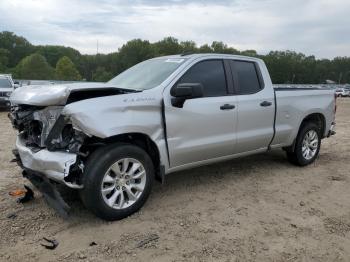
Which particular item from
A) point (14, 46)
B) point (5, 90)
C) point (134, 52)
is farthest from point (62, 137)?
point (14, 46)

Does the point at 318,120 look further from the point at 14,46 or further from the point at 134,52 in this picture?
the point at 14,46

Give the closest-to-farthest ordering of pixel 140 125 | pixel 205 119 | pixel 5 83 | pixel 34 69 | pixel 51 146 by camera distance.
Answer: pixel 51 146 → pixel 140 125 → pixel 205 119 → pixel 5 83 → pixel 34 69

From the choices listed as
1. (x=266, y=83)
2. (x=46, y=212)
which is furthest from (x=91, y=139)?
(x=266, y=83)

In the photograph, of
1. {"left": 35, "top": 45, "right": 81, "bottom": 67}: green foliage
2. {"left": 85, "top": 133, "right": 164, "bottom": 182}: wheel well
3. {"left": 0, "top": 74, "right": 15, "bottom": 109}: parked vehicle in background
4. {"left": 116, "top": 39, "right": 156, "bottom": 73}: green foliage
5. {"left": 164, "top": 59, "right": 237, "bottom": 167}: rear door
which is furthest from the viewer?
{"left": 35, "top": 45, "right": 81, "bottom": 67}: green foliage

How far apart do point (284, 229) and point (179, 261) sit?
1.33m

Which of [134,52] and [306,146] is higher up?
[134,52]

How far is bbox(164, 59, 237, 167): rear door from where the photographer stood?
4.84 metres

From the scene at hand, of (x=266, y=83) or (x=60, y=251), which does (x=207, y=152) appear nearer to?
(x=266, y=83)

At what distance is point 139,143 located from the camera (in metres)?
4.72

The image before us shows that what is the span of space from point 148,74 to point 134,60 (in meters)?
96.3

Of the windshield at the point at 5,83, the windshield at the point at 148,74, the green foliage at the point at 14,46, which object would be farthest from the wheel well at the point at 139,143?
the green foliage at the point at 14,46

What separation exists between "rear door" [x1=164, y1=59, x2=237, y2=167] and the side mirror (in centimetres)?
7

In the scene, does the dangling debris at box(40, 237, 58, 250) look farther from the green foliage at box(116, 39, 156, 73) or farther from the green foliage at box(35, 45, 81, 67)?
the green foliage at box(35, 45, 81, 67)

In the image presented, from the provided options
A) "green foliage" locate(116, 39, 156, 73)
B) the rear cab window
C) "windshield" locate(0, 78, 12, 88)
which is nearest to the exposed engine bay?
the rear cab window
